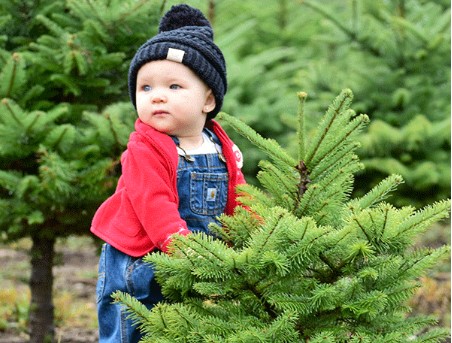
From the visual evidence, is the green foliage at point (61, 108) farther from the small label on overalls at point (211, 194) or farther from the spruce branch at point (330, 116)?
the spruce branch at point (330, 116)

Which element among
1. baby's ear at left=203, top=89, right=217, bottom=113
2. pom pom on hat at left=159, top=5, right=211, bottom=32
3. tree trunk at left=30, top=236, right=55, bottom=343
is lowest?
tree trunk at left=30, top=236, right=55, bottom=343

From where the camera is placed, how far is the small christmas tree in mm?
2359

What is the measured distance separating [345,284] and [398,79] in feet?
14.8

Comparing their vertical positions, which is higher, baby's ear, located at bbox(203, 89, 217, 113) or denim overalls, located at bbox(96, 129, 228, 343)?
baby's ear, located at bbox(203, 89, 217, 113)

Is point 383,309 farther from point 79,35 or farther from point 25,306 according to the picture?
point 25,306

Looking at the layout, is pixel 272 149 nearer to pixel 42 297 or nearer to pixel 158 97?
pixel 158 97

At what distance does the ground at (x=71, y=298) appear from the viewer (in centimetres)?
521

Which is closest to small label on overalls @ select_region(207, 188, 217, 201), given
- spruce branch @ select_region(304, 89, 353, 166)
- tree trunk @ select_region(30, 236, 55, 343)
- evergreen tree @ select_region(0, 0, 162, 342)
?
spruce branch @ select_region(304, 89, 353, 166)

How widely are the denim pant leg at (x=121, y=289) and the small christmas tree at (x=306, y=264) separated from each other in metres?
0.24

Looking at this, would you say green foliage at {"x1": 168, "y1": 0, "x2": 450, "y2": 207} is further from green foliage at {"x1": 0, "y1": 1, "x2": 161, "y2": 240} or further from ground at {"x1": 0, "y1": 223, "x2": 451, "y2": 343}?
green foliage at {"x1": 0, "y1": 1, "x2": 161, "y2": 240}

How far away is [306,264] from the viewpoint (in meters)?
2.42

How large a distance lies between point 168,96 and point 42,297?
2.03m

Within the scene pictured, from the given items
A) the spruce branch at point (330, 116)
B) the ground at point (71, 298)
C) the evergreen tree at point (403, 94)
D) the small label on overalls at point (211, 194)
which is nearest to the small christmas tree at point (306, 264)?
the spruce branch at point (330, 116)

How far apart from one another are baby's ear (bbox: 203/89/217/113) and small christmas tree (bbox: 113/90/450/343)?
559 mm
